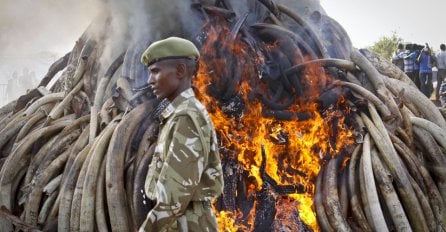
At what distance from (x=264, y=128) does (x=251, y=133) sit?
0.49ft

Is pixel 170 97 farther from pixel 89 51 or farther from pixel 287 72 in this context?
pixel 89 51

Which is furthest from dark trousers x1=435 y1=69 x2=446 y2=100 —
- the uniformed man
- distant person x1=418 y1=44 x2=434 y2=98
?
the uniformed man

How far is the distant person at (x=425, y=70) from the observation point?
43.1ft

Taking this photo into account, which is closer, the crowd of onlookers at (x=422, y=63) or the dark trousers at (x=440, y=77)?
the crowd of onlookers at (x=422, y=63)

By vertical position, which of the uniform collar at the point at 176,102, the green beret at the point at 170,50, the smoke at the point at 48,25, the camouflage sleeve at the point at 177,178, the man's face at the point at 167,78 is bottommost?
the camouflage sleeve at the point at 177,178

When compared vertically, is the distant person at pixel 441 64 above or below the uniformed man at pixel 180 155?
above

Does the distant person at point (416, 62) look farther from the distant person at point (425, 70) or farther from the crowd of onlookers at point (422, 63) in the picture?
the distant person at point (425, 70)

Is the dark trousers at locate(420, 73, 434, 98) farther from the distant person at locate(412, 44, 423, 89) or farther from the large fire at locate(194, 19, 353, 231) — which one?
the large fire at locate(194, 19, 353, 231)

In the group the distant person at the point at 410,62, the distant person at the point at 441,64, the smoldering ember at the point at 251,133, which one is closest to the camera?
the smoldering ember at the point at 251,133

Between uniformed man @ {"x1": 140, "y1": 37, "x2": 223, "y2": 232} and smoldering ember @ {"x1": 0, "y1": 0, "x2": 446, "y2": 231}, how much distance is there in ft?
6.25

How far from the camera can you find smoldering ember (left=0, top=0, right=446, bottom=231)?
4.71 metres

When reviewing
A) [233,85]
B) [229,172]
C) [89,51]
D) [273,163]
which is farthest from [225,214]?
[89,51]

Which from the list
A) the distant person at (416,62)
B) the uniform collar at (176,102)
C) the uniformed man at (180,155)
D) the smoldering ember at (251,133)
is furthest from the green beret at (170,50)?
the distant person at (416,62)

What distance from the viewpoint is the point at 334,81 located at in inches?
218
